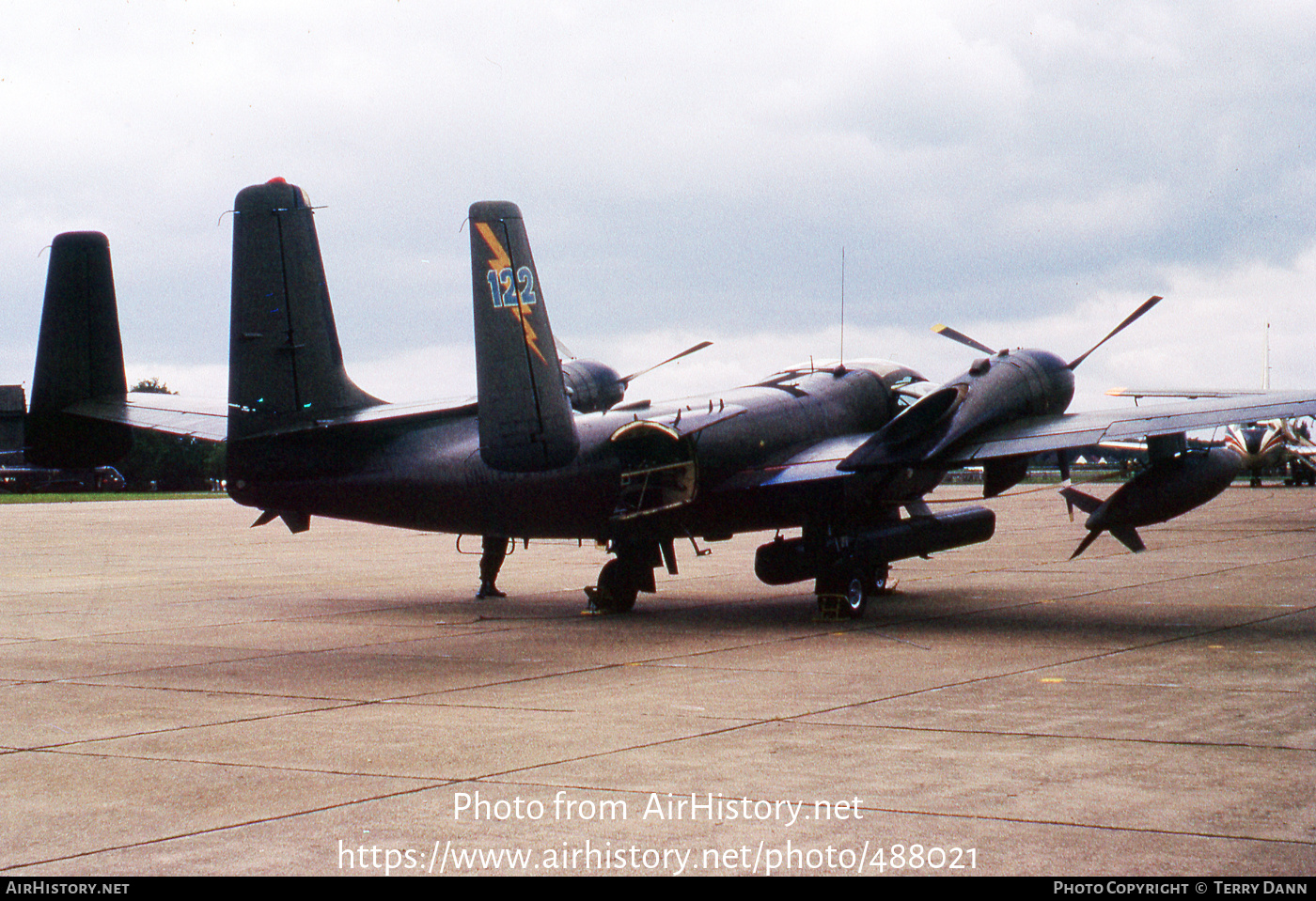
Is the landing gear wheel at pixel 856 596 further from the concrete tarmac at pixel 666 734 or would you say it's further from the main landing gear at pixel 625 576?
the main landing gear at pixel 625 576

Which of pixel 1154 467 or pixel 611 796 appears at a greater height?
pixel 1154 467

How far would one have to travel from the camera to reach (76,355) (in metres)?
11.2

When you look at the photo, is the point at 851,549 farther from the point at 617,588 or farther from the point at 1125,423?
the point at 1125,423

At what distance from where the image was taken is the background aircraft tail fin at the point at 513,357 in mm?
15797

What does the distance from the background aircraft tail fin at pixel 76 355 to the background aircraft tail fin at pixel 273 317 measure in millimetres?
6040

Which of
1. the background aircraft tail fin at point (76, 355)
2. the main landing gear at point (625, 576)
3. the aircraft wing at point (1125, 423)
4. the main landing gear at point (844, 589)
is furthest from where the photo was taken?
the main landing gear at point (625, 576)

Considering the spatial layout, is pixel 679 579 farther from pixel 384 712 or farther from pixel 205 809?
pixel 205 809

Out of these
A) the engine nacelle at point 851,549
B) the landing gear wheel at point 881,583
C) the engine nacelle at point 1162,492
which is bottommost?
the landing gear wheel at point 881,583

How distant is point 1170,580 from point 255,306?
16813 millimetres

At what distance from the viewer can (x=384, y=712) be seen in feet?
37.8

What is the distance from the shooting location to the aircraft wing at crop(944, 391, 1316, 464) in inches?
651

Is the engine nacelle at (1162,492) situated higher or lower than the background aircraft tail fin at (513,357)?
lower

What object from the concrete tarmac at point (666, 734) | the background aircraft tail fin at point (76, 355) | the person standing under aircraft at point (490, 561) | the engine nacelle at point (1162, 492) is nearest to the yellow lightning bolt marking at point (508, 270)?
the concrete tarmac at point (666, 734)

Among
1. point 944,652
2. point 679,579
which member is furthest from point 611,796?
point 679,579
